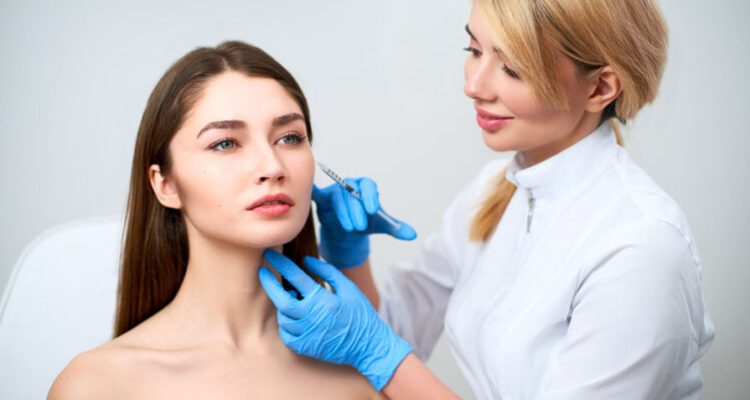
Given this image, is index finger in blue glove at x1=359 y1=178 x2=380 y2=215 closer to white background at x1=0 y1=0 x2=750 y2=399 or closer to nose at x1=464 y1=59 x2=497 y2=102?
nose at x1=464 y1=59 x2=497 y2=102

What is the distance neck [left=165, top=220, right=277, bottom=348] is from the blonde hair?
2.16ft

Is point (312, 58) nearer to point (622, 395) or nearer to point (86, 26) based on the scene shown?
point (86, 26)

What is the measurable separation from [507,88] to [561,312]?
1.50ft

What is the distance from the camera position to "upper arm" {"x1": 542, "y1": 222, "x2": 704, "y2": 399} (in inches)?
55.9

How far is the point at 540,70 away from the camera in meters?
1.49

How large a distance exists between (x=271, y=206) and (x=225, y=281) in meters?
0.23

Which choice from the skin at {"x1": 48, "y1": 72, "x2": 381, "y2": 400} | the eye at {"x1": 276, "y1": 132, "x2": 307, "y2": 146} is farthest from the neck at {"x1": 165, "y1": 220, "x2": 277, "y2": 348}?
the eye at {"x1": 276, "y1": 132, "x2": 307, "y2": 146}

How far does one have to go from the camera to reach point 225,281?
1.61m

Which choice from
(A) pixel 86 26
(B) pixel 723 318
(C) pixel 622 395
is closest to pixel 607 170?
(C) pixel 622 395

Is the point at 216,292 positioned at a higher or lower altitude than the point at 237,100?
lower

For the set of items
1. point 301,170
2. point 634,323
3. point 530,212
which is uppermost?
point 301,170

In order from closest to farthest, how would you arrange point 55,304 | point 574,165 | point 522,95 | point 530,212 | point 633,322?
point 633,322
point 522,95
point 574,165
point 530,212
point 55,304

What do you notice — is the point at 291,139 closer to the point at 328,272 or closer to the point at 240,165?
the point at 240,165

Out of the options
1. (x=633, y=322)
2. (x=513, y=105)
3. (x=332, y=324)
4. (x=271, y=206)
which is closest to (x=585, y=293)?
(x=633, y=322)
